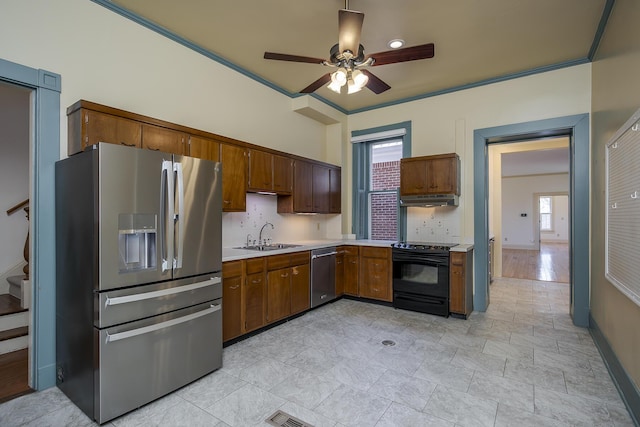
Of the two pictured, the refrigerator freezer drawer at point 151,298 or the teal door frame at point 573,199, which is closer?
the refrigerator freezer drawer at point 151,298

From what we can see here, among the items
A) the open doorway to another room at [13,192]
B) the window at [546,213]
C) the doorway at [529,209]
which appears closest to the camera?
the open doorway to another room at [13,192]

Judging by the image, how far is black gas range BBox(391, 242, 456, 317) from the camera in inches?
162

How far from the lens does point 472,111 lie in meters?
4.55

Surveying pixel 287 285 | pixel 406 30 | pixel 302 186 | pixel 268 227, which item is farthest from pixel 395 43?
pixel 287 285

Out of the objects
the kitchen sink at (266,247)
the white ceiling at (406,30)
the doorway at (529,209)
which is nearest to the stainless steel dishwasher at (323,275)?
the kitchen sink at (266,247)

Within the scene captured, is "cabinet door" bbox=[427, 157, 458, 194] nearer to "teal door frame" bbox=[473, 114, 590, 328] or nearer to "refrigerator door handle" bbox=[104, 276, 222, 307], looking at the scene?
"teal door frame" bbox=[473, 114, 590, 328]

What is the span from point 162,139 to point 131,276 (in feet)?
4.43

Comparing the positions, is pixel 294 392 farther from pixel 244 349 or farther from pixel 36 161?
pixel 36 161

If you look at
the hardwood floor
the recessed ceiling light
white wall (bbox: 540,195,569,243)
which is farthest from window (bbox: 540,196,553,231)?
the recessed ceiling light

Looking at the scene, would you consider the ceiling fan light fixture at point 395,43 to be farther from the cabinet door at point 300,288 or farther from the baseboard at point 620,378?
the baseboard at point 620,378

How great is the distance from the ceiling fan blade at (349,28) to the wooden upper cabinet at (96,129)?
185 cm

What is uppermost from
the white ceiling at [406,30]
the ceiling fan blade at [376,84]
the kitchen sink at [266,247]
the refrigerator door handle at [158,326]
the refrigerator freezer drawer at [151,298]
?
the white ceiling at [406,30]

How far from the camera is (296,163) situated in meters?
4.50

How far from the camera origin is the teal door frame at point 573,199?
379 cm
